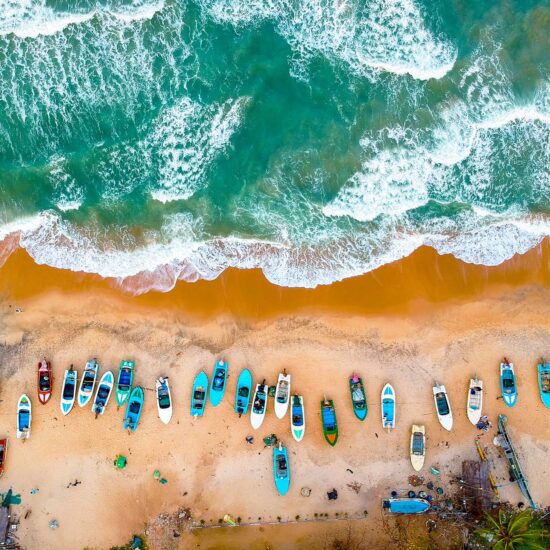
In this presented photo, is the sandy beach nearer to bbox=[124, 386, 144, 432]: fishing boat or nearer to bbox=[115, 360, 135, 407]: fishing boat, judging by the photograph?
bbox=[124, 386, 144, 432]: fishing boat

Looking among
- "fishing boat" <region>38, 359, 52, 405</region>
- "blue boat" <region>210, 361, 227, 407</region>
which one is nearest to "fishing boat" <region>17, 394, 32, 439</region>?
"fishing boat" <region>38, 359, 52, 405</region>

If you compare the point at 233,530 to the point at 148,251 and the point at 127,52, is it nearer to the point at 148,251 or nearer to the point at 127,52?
the point at 148,251

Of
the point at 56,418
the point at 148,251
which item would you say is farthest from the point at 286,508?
the point at 148,251

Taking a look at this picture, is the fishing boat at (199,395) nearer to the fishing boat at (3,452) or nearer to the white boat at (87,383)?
the white boat at (87,383)

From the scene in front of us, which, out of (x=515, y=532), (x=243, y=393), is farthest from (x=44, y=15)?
(x=515, y=532)

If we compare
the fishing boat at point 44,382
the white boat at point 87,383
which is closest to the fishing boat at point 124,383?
the white boat at point 87,383
